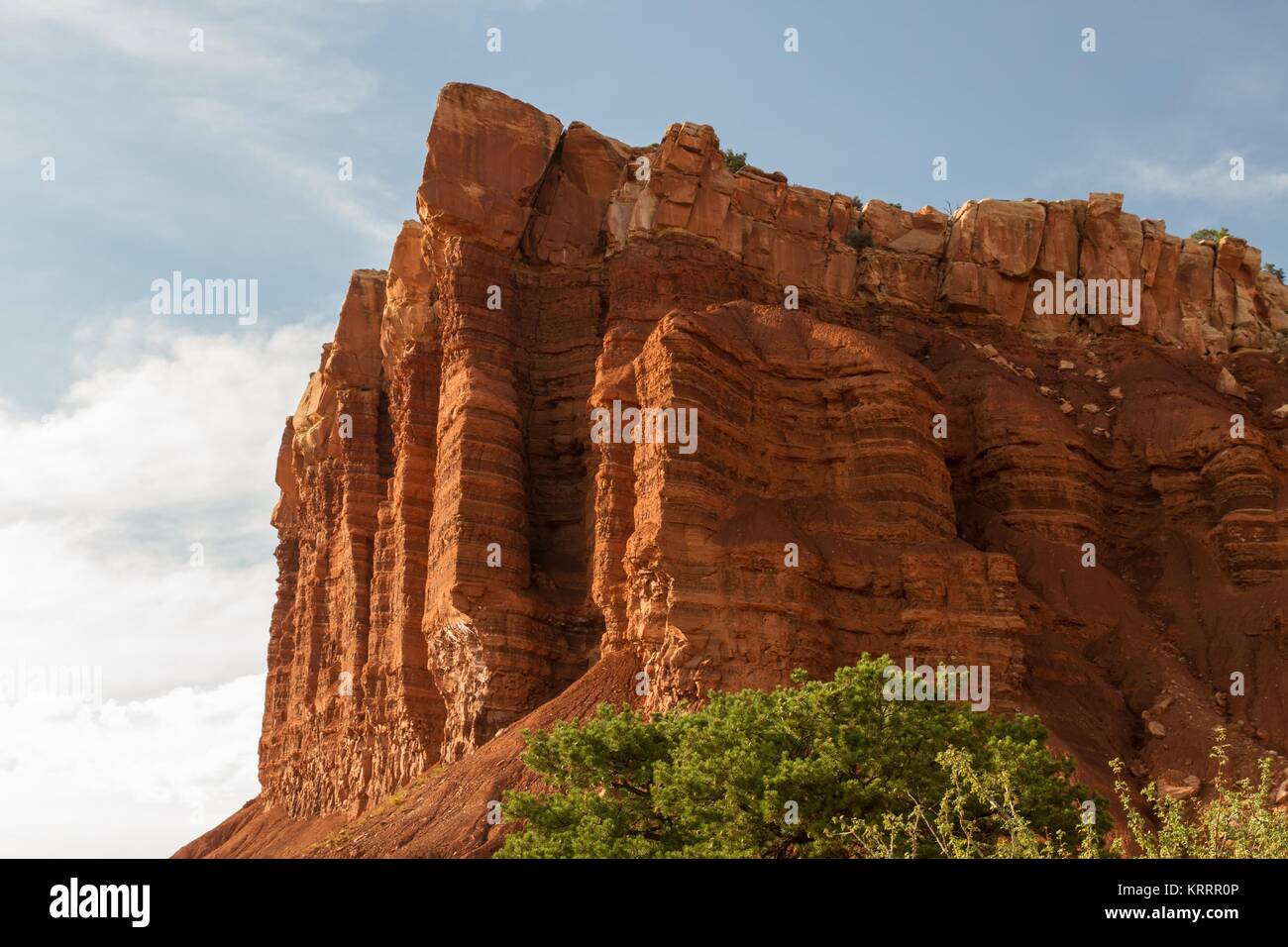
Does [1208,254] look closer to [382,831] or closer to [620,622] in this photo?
[620,622]

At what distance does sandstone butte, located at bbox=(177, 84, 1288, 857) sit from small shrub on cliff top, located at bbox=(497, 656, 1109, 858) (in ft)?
44.3

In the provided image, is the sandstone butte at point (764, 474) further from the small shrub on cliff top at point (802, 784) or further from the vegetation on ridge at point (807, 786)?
the small shrub on cliff top at point (802, 784)

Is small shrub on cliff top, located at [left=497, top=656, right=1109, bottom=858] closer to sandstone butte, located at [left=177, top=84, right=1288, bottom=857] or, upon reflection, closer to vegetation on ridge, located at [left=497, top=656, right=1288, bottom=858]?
vegetation on ridge, located at [left=497, top=656, right=1288, bottom=858]

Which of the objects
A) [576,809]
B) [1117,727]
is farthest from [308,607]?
[576,809]

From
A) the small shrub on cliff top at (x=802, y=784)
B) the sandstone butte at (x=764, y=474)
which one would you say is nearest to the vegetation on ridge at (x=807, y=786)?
the small shrub on cliff top at (x=802, y=784)

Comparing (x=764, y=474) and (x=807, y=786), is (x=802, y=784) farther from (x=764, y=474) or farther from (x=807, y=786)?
(x=764, y=474)

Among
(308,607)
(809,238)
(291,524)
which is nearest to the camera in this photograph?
(809,238)

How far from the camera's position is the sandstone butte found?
47500mm

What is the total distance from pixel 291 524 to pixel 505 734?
5304 cm

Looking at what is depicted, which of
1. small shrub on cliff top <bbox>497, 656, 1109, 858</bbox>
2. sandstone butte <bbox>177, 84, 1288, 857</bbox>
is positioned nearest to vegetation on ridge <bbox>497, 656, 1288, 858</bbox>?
small shrub on cliff top <bbox>497, 656, 1109, 858</bbox>

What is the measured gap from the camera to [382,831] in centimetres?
4903

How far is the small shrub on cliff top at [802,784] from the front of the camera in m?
27.0

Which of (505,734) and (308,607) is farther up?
(308,607)

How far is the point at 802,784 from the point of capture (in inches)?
1068
